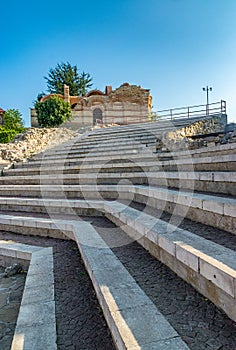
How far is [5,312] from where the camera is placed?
2131 millimetres

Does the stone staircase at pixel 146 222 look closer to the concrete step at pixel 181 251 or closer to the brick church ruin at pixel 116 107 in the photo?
the concrete step at pixel 181 251

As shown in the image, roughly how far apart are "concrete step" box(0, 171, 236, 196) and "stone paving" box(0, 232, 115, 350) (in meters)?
1.61

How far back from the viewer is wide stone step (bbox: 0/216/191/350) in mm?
1253

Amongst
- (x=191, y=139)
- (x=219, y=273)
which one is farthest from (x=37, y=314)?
(x=191, y=139)

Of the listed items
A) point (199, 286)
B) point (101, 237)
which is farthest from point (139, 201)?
point (199, 286)

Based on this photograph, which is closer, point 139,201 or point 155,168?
point 139,201

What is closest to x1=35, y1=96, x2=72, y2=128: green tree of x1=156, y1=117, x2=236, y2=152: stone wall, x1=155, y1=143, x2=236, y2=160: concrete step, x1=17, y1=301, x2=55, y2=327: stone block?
x1=156, y1=117, x2=236, y2=152: stone wall

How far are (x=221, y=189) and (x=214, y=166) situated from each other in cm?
63

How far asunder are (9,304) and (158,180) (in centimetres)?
259

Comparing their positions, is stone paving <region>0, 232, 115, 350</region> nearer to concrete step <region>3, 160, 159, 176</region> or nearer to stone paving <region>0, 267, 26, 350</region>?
stone paving <region>0, 267, 26, 350</region>

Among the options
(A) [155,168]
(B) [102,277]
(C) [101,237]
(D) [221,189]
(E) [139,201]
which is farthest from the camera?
(A) [155,168]

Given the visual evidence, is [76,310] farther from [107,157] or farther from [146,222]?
[107,157]

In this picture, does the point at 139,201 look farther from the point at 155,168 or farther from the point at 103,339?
the point at 103,339

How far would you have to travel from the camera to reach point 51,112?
576 inches
